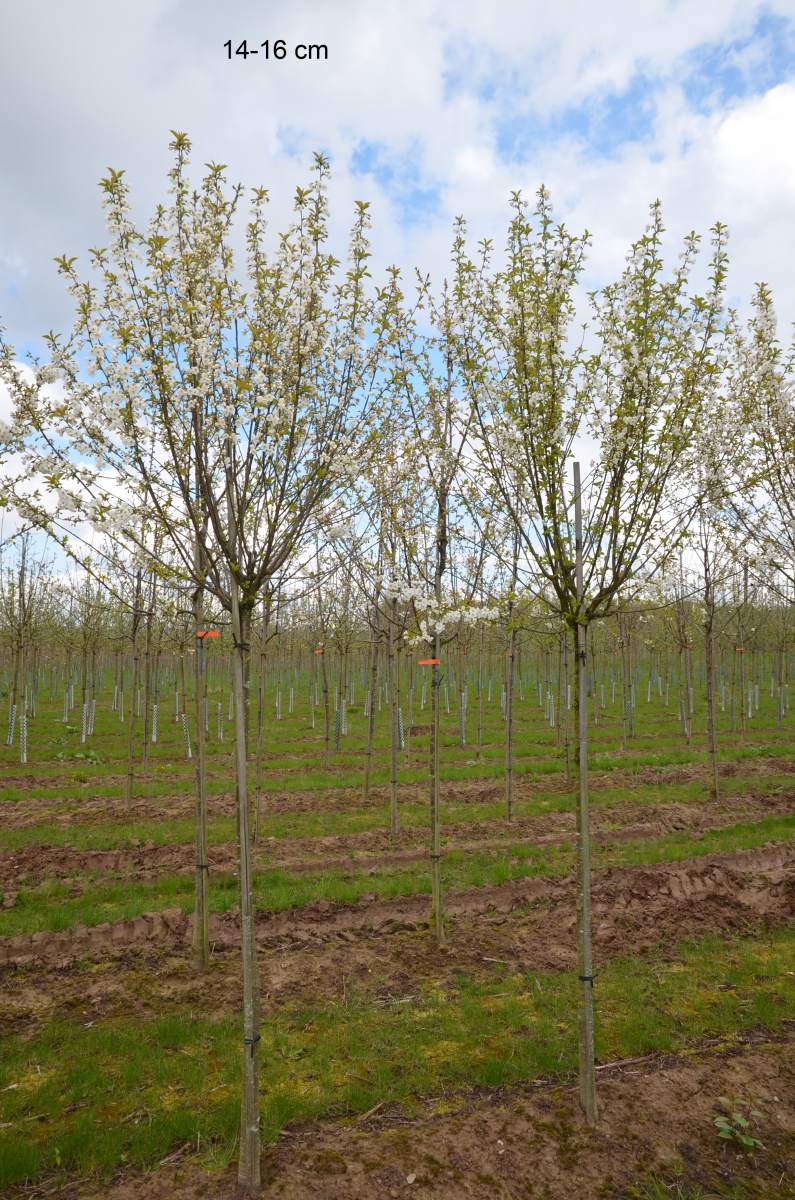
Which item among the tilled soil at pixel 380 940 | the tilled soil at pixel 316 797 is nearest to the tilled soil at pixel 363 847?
the tilled soil at pixel 380 940

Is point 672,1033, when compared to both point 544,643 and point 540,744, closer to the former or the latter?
point 540,744

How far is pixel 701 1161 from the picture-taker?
4207 mm

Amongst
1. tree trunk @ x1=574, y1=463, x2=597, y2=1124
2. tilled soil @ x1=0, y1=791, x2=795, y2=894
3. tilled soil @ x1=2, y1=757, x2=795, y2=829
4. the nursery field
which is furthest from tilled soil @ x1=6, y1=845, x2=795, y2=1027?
tilled soil @ x1=2, y1=757, x2=795, y2=829

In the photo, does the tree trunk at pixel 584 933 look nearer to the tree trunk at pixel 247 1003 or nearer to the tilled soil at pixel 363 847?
the tree trunk at pixel 247 1003

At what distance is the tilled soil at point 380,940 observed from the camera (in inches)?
249

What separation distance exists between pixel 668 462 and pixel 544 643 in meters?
17.9

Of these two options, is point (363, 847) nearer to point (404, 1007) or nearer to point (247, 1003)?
point (404, 1007)

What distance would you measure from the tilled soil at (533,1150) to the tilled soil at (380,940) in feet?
5.71

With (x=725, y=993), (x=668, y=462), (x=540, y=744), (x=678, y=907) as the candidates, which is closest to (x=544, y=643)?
(x=540, y=744)

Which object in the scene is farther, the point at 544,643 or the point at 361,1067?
the point at 544,643

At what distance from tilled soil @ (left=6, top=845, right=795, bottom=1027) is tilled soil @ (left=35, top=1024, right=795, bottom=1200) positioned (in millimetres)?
1739

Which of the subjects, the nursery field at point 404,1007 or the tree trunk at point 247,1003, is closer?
the tree trunk at point 247,1003

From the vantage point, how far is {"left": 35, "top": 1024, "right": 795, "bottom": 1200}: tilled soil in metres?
3.99

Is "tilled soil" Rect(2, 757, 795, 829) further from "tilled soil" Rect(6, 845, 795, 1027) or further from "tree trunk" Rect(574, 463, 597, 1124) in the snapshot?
"tree trunk" Rect(574, 463, 597, 1124)
